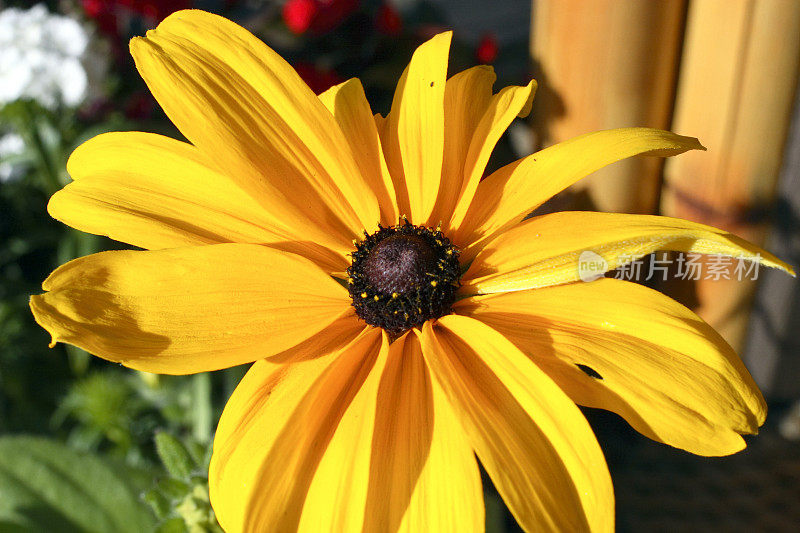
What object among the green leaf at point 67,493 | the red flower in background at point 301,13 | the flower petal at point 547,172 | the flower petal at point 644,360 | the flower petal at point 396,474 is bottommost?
the green leaf at point 67,493

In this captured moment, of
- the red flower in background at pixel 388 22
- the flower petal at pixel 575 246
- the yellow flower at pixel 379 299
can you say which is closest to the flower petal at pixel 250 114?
the yellow flower at pixel 379 299

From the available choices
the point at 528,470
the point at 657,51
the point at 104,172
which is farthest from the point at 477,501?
the point at 657,51

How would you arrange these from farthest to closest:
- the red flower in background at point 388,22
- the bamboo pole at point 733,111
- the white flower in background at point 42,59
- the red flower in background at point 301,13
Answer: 1. the red flower in background at point 388,22
2. the red flower in background at point 301,13
3. the white flower in background at point 42,59
4. the bamboo pole at point 733,111

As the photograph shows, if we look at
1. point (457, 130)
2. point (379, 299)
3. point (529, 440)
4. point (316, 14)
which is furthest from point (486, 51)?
point (529, 440)

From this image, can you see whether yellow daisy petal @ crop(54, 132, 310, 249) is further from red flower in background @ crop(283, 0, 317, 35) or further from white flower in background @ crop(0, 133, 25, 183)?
red flower in background @ crop(283, 0, 317, 35)

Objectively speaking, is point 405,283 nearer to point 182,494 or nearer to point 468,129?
point 468,129

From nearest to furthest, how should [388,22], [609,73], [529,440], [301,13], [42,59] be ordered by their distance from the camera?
1. [529,440]
2. [609,73]
3. [42,59]
4. [301,13]
5. [388,22]

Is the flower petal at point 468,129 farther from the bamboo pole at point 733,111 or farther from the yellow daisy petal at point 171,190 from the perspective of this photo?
the bamboo pole at point 733,111
